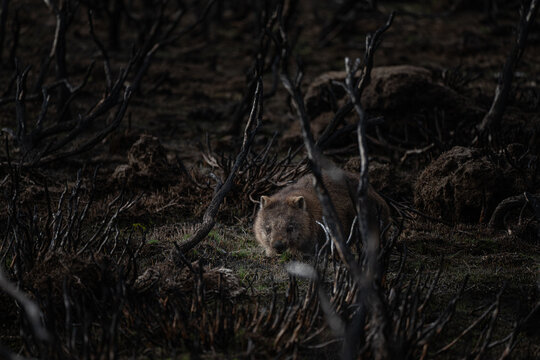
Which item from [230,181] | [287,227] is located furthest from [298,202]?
[230,181]

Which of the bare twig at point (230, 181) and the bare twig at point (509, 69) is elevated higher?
the bare twig at point (509, 69)

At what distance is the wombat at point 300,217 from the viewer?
545 cm

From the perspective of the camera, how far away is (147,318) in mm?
3586

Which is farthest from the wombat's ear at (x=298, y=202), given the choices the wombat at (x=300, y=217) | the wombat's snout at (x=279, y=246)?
the wombat's snout at (x=279, y=246)

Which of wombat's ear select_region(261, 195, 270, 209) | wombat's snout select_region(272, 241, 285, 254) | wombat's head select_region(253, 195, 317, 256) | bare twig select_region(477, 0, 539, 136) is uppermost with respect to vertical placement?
bare twig select_region(477, 0, 539, 136)

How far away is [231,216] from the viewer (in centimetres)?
652

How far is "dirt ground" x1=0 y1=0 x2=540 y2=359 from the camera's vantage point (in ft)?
11.5

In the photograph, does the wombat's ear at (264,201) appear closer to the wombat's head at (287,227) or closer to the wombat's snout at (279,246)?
the wombat's head at (287,227)

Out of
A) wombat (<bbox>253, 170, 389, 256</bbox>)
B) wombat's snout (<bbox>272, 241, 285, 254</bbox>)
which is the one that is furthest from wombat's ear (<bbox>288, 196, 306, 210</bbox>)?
wombat's snout (<bbox>272, 241, 285, 254</bbox>)

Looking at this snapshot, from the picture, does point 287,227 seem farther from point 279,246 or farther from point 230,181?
point 230,181

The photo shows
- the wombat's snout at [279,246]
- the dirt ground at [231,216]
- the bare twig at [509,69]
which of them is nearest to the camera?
the dirt ground at [231,216]

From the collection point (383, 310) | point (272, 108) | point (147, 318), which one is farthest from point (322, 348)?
point (272, 108)

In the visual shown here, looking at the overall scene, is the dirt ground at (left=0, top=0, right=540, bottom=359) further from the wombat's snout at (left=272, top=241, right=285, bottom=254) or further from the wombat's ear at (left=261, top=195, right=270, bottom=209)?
the wombat's ear at (left=261, top=195, right=270, bottom=209)

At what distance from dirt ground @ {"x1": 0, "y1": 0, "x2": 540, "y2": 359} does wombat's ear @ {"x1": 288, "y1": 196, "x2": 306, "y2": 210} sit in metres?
0.55
